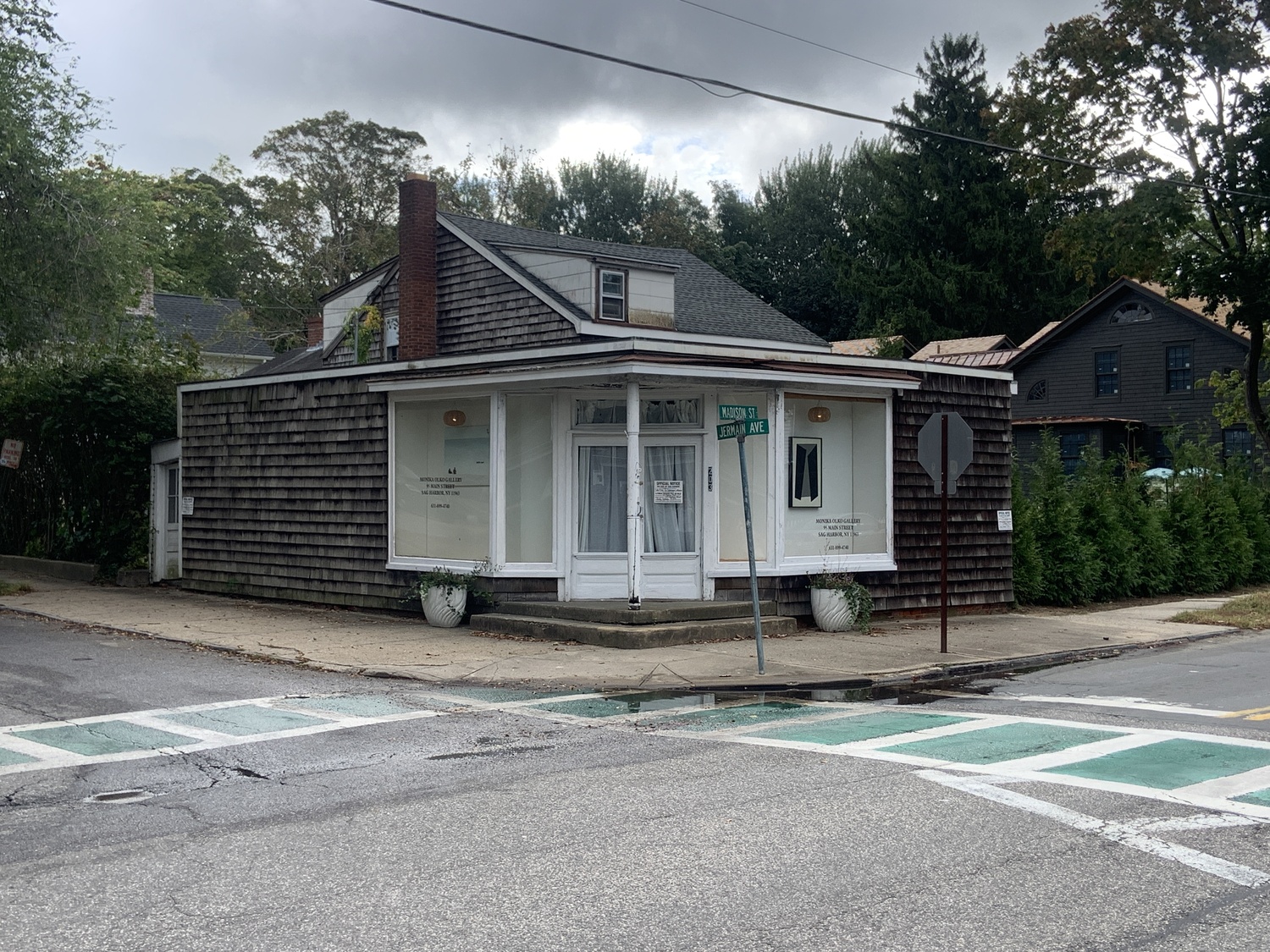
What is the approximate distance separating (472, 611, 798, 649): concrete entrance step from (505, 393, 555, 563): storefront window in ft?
3.18

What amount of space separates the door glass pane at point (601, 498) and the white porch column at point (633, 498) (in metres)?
0.87

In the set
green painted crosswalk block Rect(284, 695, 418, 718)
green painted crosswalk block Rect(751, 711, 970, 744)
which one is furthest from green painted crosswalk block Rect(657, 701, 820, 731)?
green painted crosswalk block Rect(284, 695, 418, 718)

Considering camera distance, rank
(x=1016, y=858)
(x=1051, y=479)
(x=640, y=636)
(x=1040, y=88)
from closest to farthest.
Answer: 1. (x=1016, y=858)
2. (x=640, y=636)
3. (x=1051, y=479)
4. (x=1040, y=88)

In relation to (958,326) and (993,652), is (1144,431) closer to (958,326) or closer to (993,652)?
Result: (958,326)

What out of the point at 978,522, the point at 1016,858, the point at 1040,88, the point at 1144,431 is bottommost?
the point at 1016,858

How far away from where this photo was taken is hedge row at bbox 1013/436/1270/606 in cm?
2048

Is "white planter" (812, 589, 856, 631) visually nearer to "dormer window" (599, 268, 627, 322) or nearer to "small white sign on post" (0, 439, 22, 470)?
"dormer window" (599, 268, 627, 322)

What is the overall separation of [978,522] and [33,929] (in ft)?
51.6

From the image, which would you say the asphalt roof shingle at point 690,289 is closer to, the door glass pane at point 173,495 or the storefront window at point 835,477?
the storefront window at point 835,477

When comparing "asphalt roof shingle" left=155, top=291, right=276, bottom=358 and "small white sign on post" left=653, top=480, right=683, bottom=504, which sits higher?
"asphalt roof shingle" left=155, top=291, right=276, bottom=358

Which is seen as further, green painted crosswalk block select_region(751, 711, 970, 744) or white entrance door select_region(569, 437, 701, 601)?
white entrance door select_region(569, 437, 701, 601)

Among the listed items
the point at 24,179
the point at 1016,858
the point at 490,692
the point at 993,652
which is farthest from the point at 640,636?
the point at 24,179

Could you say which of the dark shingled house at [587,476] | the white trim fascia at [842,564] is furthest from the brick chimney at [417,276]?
the white trim fascia at [842,564]

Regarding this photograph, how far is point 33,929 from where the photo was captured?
493 centimetres
